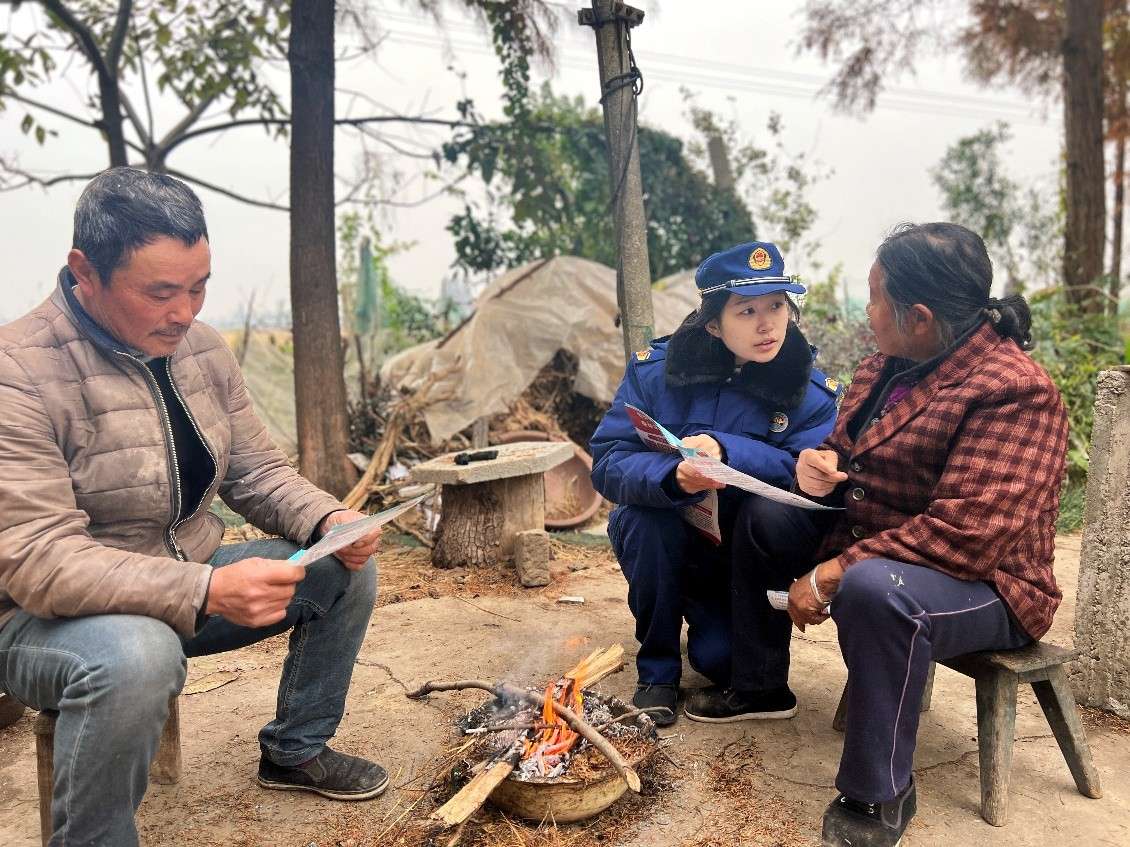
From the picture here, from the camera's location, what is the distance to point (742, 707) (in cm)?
313

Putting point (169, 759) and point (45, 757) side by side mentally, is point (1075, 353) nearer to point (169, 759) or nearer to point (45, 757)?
point (169, 759)

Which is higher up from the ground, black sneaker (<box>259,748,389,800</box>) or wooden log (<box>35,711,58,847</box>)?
wooden log (<box>35,711,58,847</box>)

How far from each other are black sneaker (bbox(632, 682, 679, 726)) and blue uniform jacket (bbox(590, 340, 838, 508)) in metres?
0.69

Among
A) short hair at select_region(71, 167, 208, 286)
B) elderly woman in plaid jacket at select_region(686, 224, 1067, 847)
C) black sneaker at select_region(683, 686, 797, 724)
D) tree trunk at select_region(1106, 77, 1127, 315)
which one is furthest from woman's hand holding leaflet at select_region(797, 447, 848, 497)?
tree trunk at select_region(1106, 77, 1127, 315)

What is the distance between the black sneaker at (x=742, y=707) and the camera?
10.2 ft

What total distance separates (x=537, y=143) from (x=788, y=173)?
6603 millimetres

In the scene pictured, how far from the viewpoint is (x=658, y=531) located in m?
3.12

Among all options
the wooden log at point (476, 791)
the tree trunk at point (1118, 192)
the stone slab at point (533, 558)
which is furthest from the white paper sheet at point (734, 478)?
the tree trunk at point (1118, 192)

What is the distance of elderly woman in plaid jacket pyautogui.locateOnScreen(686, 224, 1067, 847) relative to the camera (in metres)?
2.25

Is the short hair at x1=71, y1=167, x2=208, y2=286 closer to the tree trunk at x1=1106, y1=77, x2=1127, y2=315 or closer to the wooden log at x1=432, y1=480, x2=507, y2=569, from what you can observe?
the wooden log at x1=432, y1=480, x2=507, y2=569

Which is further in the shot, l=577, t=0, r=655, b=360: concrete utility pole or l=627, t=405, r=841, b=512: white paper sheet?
l=577, t=0, r=655, b=360: concrete utility pole

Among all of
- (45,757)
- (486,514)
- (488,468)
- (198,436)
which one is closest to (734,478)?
(198,436)

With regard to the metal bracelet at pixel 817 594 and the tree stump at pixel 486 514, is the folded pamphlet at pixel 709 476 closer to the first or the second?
the metal bracelet at pixel 817 594

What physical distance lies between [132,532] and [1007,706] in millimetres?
2406
